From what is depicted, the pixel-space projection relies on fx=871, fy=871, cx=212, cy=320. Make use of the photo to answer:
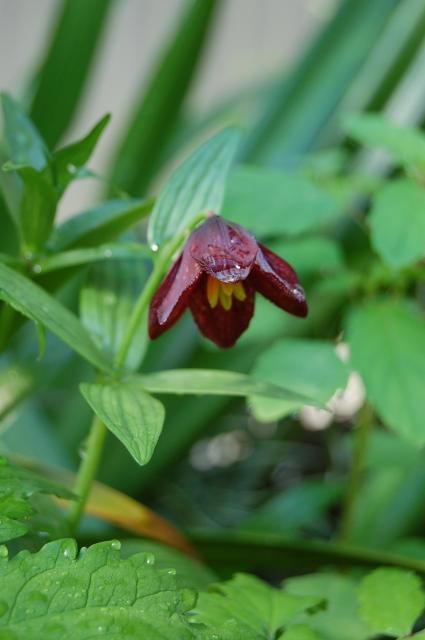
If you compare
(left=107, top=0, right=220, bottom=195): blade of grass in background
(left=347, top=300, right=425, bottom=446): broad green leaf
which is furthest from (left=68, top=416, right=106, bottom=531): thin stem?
(left=107, top=0, right=220, bottom=195): blade of grass in background

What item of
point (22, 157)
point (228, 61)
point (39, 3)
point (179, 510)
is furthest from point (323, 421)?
point (39, 3)

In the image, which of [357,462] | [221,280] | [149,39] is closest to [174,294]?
[221,280]

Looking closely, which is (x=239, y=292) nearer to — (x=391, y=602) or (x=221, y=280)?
(x=221, y=280)

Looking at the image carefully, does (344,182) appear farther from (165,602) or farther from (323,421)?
(323,421)

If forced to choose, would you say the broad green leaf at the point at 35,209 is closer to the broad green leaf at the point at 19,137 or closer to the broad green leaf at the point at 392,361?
the broad green leaf at the point at 19,137

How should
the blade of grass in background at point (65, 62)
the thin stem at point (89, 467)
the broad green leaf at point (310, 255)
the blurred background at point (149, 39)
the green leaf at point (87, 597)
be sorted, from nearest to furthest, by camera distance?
the green leaf at point (87, 597) < the thin stem at point (89, 467) < the broad green leaf at point (310, 255) < the blade of grass in background at point (65, 62) < the blurred background at point (149, 39)

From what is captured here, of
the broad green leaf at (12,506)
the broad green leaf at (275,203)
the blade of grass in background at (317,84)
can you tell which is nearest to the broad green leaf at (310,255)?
the broad green leaf at (275,203)

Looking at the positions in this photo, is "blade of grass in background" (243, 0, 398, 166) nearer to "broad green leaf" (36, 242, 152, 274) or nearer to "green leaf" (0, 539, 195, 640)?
"broad green leaf" (36, 242, 152, 274)
